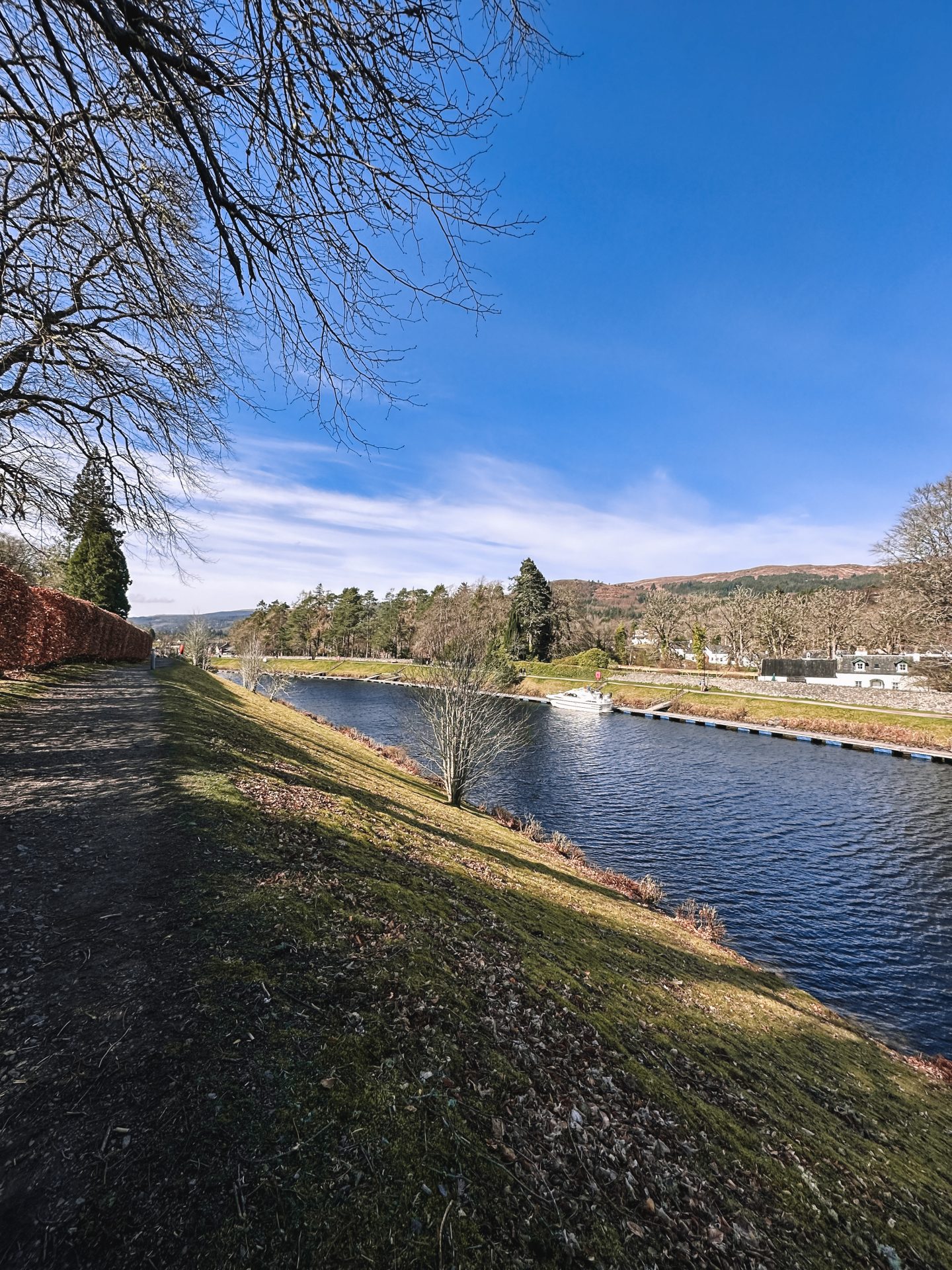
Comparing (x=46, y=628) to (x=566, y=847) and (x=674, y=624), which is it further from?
(x=674, y=624)

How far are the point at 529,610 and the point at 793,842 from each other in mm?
56351

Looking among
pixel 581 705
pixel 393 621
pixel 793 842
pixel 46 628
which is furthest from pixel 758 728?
pixel 393 621

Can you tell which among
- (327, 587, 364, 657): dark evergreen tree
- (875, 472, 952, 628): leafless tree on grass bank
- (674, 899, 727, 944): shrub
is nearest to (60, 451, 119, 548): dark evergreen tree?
(674, 899, 727, 944): shrub

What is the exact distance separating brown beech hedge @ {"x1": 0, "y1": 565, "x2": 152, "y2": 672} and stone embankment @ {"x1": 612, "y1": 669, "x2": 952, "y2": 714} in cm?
5410

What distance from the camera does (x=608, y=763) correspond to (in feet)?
104

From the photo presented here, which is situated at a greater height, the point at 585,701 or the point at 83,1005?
the point at 83,1005

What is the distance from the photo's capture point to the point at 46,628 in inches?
693

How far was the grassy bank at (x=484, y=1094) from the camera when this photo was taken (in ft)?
8.30

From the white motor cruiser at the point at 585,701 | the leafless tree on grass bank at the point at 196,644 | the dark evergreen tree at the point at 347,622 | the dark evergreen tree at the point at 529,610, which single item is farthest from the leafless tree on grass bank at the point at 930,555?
the dark evergreen tree at the point at 347,622

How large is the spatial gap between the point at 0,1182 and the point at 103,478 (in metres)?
9.92

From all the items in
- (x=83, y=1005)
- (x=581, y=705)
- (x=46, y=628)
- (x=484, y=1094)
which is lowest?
(x=581, y=705)

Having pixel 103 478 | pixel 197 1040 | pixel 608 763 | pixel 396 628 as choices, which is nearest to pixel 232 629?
pixel 396 628

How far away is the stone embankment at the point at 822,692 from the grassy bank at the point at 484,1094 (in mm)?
42536

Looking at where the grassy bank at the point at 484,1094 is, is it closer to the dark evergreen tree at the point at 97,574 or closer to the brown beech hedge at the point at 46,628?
the brown beech hedge at the point at 46,628
